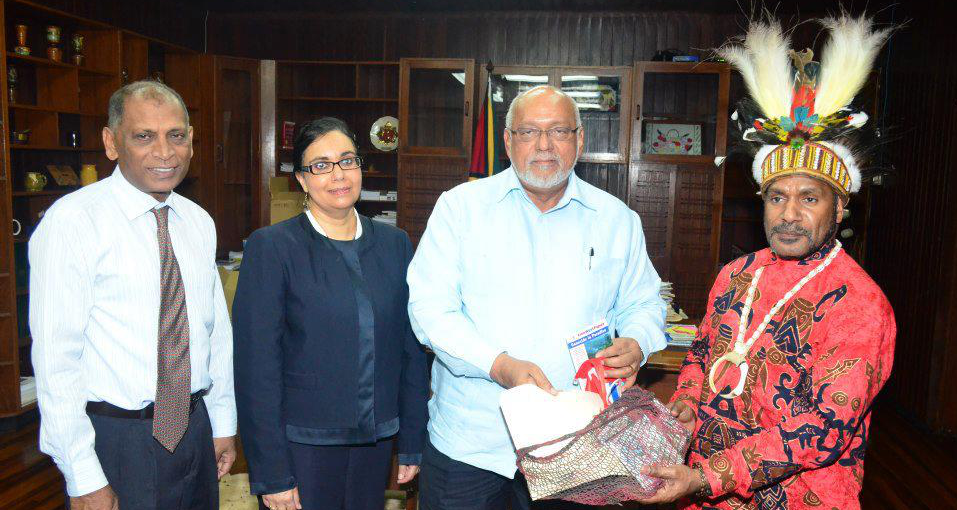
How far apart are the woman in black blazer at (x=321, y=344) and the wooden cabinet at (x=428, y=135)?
4025 millimetres

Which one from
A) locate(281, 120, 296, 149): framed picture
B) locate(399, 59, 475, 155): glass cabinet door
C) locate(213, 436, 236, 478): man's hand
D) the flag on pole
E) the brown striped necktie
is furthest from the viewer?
locate(281, 120, 296, 149): framed picture

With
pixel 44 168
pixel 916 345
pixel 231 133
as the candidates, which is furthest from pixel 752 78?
pixel 231 133

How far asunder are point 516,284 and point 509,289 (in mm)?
22

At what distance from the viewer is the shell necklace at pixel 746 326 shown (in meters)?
1.42

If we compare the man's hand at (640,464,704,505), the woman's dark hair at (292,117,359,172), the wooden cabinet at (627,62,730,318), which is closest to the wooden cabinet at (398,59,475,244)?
the wooden cabinet at (627,62,730,318)

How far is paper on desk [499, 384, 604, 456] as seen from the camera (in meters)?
1.27

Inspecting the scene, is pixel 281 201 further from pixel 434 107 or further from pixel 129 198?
pixel 129 198

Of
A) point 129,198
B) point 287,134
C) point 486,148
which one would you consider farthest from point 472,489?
point 287,134

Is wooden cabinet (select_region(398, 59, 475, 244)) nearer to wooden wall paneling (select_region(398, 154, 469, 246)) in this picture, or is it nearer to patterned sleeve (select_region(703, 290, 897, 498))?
wooden wall paneling (select_region(398, 154, 469, 246))

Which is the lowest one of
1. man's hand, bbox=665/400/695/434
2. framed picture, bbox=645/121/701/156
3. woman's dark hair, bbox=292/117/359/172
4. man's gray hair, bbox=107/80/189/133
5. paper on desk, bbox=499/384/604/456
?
man's hand, bbox=665/400/695/434

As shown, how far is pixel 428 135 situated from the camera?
5.86 m

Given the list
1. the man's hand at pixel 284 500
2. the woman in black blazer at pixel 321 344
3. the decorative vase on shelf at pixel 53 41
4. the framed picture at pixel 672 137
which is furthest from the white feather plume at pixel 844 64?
the decorative vase on shelf at pixel 53 41

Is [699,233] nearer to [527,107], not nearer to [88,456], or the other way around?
[527,107]

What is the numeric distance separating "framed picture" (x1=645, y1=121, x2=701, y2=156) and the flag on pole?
1.41 m
